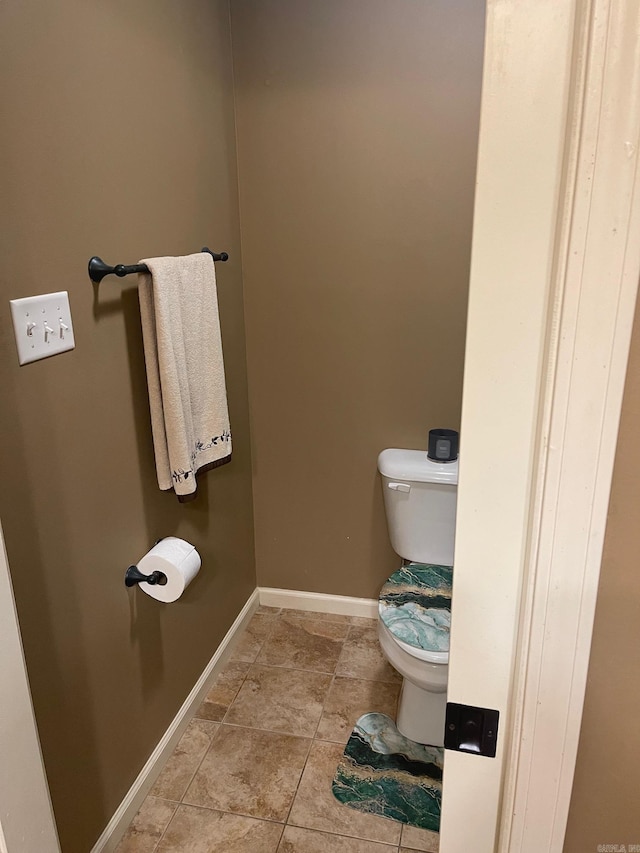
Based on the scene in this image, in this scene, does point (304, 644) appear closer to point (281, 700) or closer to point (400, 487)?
point (281, 700)

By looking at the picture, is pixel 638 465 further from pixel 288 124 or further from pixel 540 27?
pixel 288 124

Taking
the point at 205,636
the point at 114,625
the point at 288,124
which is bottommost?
the point at 205,636

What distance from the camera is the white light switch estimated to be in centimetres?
121

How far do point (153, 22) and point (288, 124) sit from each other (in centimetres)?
62

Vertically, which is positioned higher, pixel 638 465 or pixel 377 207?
pixel 377 207

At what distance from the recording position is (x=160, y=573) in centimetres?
166

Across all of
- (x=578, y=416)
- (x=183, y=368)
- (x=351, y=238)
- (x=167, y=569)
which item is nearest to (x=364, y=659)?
(x=167, y=569)

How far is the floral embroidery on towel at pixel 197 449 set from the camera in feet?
5.46

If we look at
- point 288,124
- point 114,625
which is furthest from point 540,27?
point 288,124

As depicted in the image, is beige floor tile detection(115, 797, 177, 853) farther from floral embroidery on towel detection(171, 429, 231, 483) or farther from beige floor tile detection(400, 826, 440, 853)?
floral embroidery on towel detection(171, 429, 231, 483)

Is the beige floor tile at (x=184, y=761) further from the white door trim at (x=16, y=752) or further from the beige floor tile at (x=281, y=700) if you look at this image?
the white door trim at (x=16, y=752)

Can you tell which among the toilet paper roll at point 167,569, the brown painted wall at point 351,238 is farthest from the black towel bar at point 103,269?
the brown painted wall at point 351,238

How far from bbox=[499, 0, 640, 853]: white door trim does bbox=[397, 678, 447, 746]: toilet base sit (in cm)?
121

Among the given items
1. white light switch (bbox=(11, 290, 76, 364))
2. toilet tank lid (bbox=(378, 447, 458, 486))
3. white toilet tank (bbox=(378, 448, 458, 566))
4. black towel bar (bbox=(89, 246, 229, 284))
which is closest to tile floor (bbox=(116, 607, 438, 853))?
white toilet tank (bbox=(378, 448, 458, 566))
